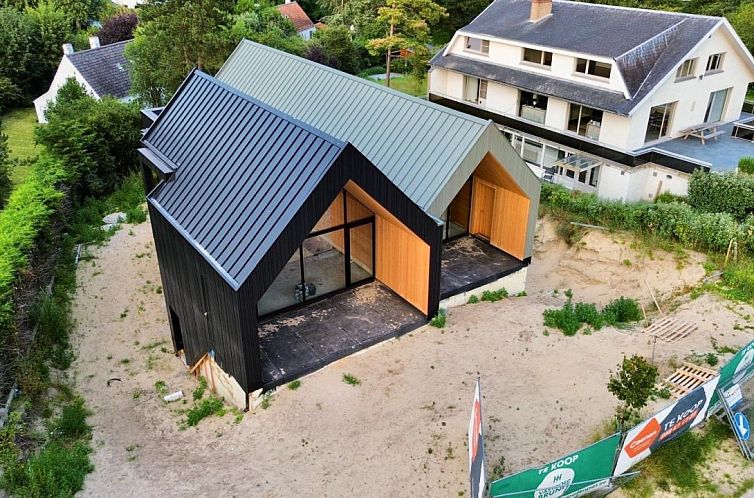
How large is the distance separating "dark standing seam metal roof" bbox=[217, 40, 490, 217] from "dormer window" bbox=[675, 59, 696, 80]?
55.4 ft

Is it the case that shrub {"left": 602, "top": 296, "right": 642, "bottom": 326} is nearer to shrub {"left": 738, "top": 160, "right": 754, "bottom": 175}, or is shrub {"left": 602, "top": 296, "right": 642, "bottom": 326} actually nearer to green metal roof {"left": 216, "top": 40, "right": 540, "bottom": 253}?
green metal roof {"left": 216, "top": 40, "right": 540, "bottom": 253}

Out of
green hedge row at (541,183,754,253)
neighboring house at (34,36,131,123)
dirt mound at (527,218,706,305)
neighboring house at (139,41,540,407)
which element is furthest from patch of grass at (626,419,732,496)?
neighboring house at (34,36,131,123)

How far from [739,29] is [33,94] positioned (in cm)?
5134

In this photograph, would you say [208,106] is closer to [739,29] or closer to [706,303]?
[706,303]

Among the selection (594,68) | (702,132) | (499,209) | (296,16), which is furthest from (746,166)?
(296,16)

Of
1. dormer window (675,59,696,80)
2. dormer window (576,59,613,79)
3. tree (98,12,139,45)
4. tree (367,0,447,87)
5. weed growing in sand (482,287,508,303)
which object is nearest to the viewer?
weed growing in sand (482,287,508,303)

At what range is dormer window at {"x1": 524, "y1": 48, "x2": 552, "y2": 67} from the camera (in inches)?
1211

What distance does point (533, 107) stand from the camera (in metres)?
31.5

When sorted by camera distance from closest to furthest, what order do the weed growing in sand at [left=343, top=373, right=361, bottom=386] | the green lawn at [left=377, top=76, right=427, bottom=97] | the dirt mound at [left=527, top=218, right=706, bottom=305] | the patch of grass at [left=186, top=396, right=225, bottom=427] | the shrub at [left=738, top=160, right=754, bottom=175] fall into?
the patch of grass at [left=186, top=396, right=225, bottom=427] < the weed growing in sand at [left=343, top=373, right=361, bottom=386] < the dirt mound at [left=527, top=218, right=706, bottom=305] < the shrub at [left=738, top=160, right=754, bottom=175] < the green lawn at [left=377, top=76, right=427, bottom=97]

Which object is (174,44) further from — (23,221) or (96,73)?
(23,221)

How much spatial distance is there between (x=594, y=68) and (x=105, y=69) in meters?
30.8

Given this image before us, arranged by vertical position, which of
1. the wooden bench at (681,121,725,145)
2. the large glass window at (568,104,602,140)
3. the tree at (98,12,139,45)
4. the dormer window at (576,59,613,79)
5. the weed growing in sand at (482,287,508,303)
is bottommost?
the weed growing in sand at (482,287,508,303)

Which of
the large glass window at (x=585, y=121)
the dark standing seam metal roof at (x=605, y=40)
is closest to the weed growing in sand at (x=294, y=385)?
the dark standing seam metal roof at (x=605, y=40)

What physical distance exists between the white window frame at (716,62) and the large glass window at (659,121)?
2.74 meters
